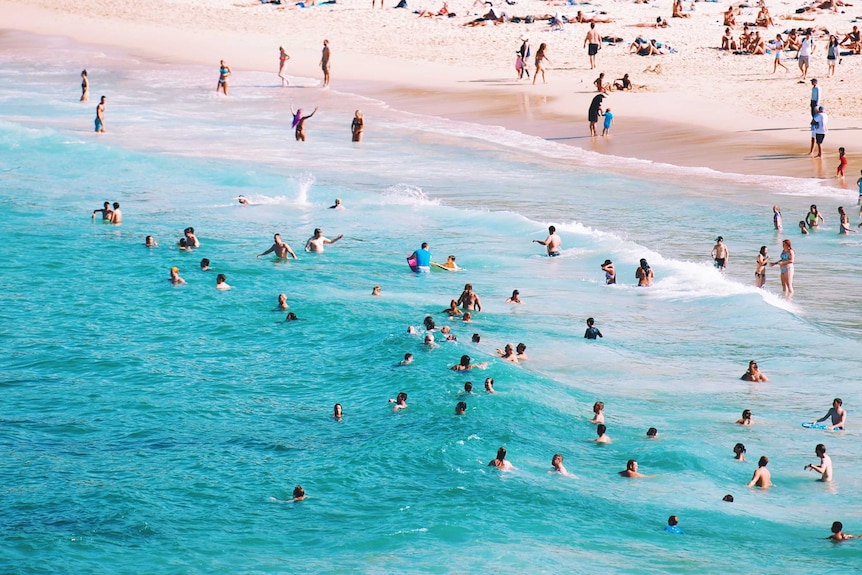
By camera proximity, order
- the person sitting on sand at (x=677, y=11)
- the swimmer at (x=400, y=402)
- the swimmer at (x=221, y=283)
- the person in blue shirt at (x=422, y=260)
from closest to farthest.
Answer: the swimmer at (x=400, y=402), the swimmer at (x=221, y=283), the person in blue shirt at (x=422, y=260), the person sitting on sand at (x=677, y=11)

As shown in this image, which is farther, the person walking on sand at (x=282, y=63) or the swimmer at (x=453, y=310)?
the person walking on sand at (x=282, y=63)

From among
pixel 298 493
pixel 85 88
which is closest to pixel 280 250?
pixel 298 493

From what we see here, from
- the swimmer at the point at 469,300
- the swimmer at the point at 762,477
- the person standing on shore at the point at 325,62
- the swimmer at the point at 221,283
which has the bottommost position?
the swimmer at the point at 762,477

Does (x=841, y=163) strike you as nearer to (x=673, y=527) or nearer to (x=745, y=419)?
(x=745, y=419)

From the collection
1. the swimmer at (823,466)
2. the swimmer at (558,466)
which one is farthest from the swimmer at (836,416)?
the swimmer at (558,466)

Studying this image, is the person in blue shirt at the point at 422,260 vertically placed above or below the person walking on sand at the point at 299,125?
below

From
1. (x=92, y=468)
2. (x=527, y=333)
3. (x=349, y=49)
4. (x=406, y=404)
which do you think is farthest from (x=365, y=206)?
(x=349, y=49)

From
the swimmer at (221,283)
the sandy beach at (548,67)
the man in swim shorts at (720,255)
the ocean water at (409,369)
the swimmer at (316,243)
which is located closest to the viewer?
the ocean water at (409,369)

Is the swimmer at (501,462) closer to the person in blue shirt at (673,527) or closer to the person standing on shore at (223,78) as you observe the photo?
the person in blue shirt at (673,527)
